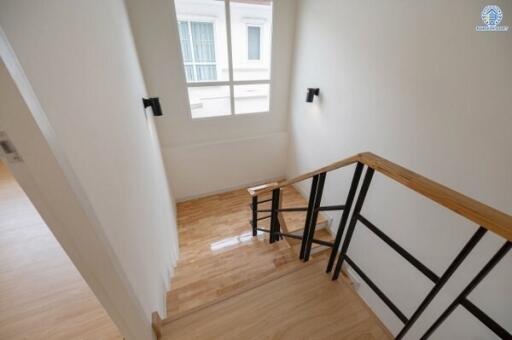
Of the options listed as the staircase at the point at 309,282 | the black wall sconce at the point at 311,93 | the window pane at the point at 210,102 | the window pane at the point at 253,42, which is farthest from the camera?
the window pane at the point at 253,42

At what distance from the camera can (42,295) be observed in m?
1.30

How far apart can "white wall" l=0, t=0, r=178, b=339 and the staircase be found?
1.37ft

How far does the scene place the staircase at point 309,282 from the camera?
1.96ft

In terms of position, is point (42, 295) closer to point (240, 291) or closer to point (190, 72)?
point (240, 291)

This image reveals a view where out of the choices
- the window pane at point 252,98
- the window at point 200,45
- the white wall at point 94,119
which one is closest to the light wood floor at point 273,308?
the white wall at point 94,119

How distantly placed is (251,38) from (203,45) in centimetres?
122

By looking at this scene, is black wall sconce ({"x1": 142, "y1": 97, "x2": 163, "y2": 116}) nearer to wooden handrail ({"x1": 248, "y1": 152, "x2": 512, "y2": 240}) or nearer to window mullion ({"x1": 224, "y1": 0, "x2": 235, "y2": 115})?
window mullion ({"x1": 224, "y1": 0, "x2": 235, "y2": 115})

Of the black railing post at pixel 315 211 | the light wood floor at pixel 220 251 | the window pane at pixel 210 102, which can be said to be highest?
the window pane at pixel 210 102

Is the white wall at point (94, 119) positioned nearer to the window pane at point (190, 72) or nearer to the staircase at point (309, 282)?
the staircase at point (309, 282)

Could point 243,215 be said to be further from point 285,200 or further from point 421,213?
point 421,213

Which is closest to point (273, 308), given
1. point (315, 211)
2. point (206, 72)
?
point (315, 211)

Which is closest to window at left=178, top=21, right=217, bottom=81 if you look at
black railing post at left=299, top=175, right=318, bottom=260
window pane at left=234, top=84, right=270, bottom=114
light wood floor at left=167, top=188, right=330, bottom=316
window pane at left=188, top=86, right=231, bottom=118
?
window pane at left=188, top=86, right=231, bottom=118

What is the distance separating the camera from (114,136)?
41.7 inches

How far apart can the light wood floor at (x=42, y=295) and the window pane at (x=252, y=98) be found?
2866mm
